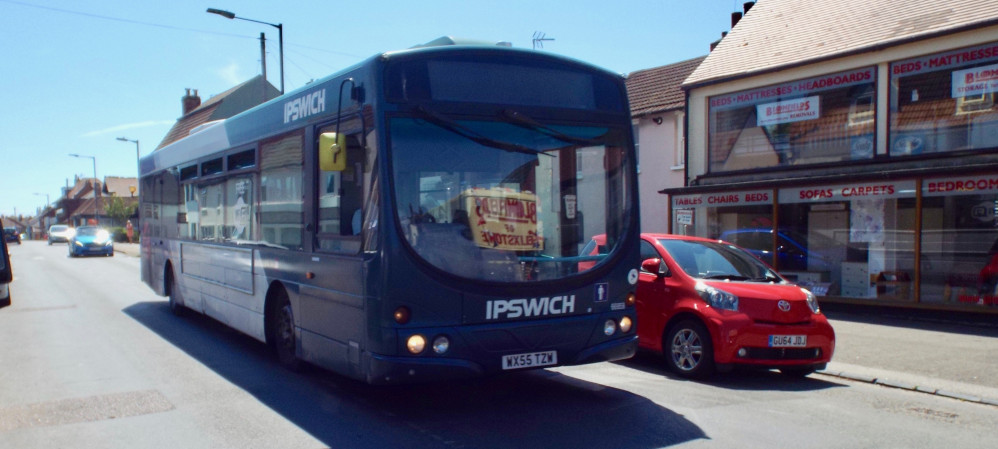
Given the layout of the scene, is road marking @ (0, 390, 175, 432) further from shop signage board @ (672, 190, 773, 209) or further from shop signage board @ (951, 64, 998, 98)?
shop signage board @ (951, 64, 998, 98)

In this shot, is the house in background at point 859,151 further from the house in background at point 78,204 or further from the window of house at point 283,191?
the house in background at point 78,204

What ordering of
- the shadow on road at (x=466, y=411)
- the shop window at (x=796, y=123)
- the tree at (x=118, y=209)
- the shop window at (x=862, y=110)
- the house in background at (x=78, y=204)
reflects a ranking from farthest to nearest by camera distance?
the house in background at (x=78, y=204), the tree at (x=118, y=209), the shop window at (x=796, y=123), the shop window at (x=862, y=110), the shadow on road at (x=466, y=411)

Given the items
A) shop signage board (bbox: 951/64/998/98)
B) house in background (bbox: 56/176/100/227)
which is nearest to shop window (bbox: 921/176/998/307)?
shop signage board (bbox: 951/64/998/98)

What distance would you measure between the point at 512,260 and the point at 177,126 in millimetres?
51804

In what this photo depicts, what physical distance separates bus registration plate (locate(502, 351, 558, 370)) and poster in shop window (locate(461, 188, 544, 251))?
823 millimetres

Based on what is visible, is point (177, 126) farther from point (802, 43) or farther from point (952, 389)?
point (952, 389)

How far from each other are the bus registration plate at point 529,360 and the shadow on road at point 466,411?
0.44 metres

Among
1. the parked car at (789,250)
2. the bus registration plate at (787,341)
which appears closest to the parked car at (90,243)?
the parked car at (789,250)

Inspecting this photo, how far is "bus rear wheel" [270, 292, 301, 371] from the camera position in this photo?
7441 mm

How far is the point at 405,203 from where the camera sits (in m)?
5.47

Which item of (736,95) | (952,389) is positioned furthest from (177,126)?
(952,389)

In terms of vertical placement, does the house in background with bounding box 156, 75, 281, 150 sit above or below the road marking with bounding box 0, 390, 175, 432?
above

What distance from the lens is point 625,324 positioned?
6422 mm

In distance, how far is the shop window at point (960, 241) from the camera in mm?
12484
